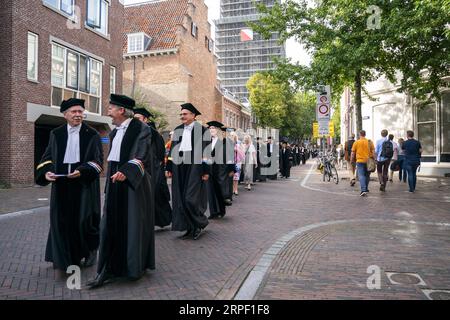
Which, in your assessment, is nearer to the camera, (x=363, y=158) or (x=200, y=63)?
(x=363, y=158)

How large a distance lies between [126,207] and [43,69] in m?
14.2

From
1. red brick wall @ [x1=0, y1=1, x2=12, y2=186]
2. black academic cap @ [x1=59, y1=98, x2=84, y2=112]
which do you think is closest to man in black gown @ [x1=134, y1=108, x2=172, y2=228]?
black academic cap @ [x1=59, y1=98, x2=84, y2=112]

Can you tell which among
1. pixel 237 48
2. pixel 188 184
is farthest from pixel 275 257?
pixel 237 48

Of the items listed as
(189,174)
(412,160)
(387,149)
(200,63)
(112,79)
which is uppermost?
(200,63)

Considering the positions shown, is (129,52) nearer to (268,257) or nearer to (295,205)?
(295,205)

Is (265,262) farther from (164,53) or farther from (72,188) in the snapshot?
(164,53)

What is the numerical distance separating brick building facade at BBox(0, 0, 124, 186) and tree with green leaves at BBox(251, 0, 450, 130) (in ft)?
26.1

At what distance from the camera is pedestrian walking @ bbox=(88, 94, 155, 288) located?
3969 millimetres

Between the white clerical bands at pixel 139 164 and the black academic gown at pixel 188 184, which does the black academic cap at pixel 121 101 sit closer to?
the white clerical bands at pixel 139 164

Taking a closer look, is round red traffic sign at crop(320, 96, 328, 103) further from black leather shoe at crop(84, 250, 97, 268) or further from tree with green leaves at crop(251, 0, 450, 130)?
black leather shoe at crop(84, 250, 97, 268)

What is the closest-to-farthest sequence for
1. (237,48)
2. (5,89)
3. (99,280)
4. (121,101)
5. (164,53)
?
(99,280) → (121,101) → (5,89) → (164,53) → (237,48)

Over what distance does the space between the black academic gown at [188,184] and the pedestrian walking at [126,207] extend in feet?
6.36

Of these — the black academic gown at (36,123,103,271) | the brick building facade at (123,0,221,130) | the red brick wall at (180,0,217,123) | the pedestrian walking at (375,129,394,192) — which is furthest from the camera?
the red brick wall at (180,0,217,123)

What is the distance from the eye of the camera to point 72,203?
434 cm
